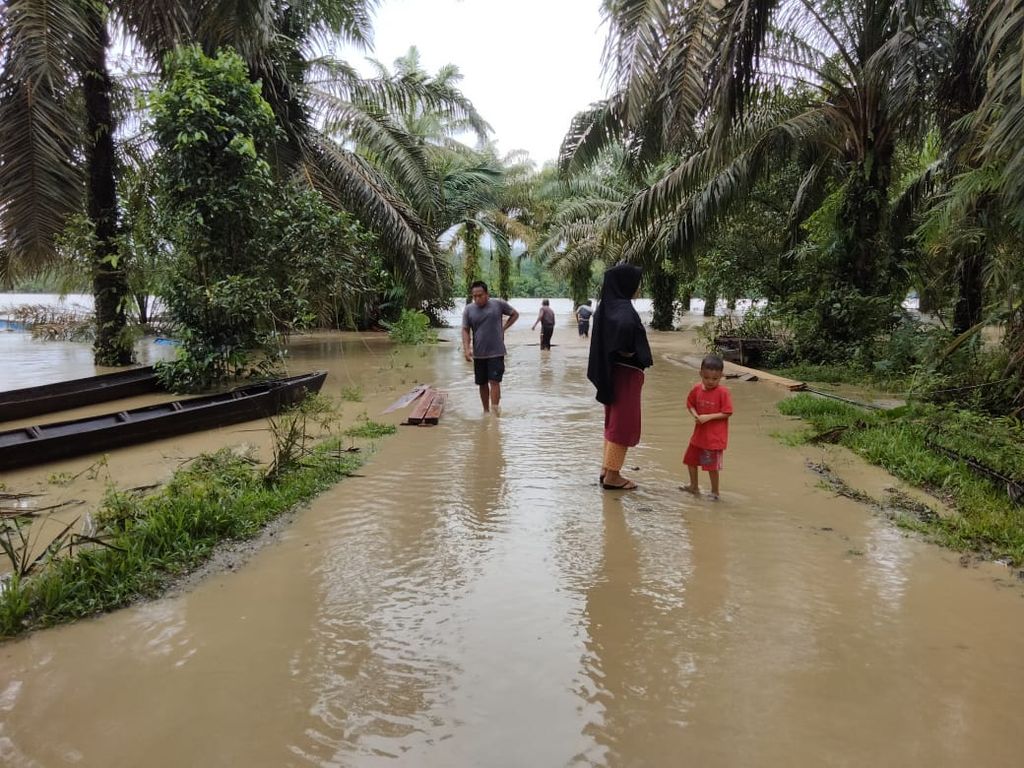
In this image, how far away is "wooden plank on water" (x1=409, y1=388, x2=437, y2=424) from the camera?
813 cm

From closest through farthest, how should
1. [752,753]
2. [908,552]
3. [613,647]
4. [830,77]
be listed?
[752,753] < [613,647] < [908,552] < [830,77]

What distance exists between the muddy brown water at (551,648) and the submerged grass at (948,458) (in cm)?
36

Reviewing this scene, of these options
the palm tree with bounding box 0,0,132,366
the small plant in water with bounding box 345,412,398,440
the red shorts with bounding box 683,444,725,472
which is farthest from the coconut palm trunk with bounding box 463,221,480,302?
the red shorts with bounding box 683,444,725,472

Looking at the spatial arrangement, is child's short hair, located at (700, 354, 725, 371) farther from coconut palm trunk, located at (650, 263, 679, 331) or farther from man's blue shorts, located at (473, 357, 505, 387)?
coconut palm trunk, located at (650, 263, 679, 331)

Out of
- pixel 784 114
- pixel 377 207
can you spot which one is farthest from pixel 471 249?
pixel 784 114

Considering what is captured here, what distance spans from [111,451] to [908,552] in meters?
6.85

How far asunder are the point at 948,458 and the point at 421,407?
5730 mm

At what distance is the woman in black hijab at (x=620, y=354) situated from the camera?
5.08 metres

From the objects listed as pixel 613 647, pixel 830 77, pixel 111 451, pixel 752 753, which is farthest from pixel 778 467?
pixel 830 77

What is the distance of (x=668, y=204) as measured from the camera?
39.5 feet

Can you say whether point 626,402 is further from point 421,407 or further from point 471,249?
point 471,249

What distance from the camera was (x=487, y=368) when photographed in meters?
8.54

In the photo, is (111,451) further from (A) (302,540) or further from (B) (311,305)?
(B) (311,305)

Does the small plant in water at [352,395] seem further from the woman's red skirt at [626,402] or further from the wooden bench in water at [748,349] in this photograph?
the wooden bench in water at [748,349]
